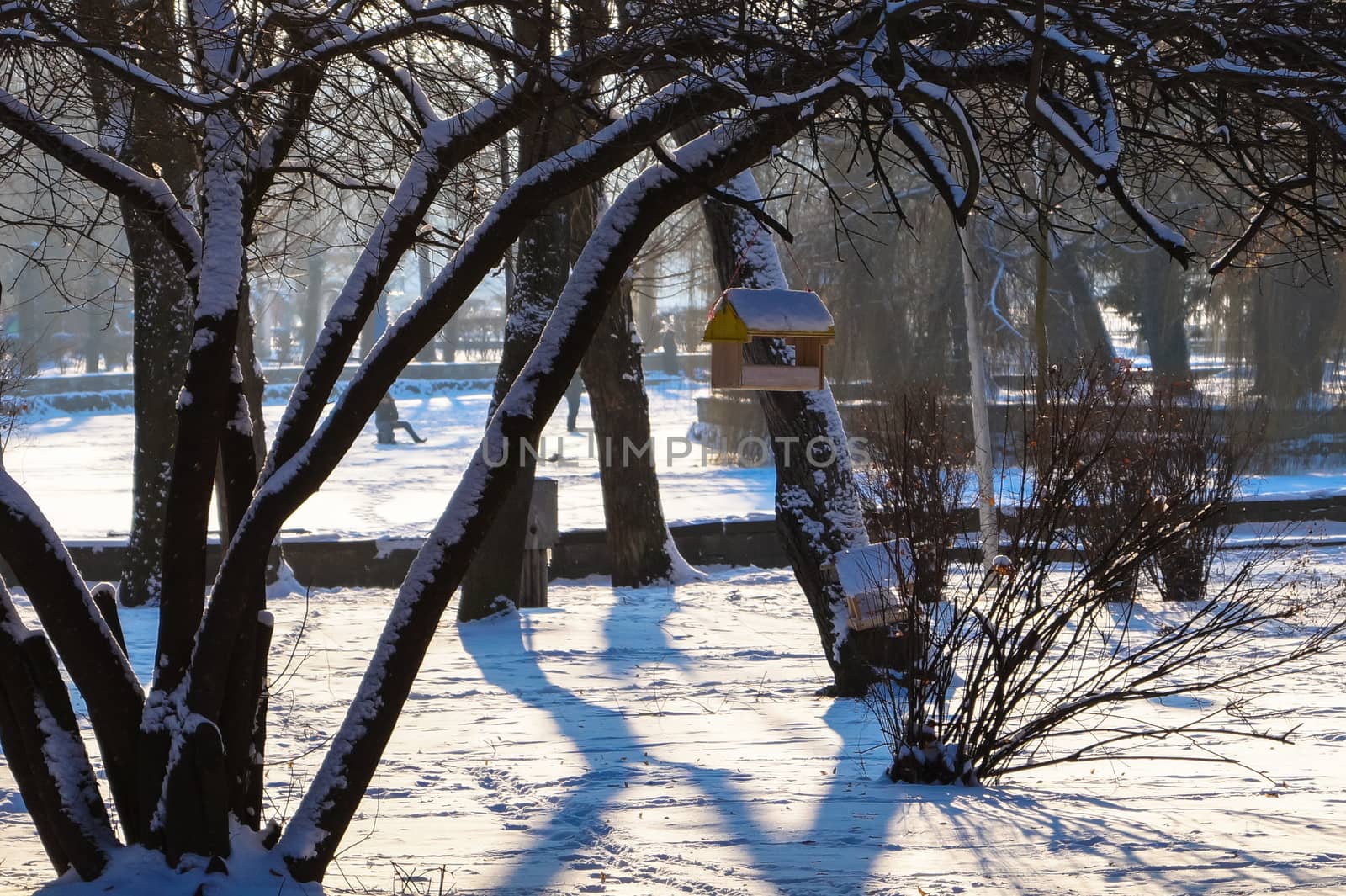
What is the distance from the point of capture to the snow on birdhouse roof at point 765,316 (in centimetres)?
611

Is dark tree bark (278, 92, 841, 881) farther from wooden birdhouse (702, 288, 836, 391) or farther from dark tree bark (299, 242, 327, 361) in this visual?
dark tree bark (299, 242, 327, 361)

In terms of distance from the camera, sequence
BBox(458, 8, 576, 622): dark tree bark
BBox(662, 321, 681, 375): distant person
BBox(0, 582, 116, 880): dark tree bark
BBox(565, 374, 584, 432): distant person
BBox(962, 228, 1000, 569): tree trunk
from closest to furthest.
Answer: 1. BBox(0, 582, 116, 880): dark tree bark
2. BBox(458, 8, 576, 622): dark tree bark
3. BBox(962, 228, 1000, 569): tree trunk
4. BBox(565, 374, 584, 432): distant person
5. BBox(662, 321, 681, 375): distant person

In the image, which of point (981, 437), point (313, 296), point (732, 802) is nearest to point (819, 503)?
point (732, 802)

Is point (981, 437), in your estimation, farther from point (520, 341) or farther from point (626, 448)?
point (520, 341)

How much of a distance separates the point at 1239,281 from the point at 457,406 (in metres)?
26.9

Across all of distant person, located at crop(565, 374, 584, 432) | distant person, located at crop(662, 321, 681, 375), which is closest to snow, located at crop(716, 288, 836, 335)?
distant person, located at crop(565, 374, 584, 432)

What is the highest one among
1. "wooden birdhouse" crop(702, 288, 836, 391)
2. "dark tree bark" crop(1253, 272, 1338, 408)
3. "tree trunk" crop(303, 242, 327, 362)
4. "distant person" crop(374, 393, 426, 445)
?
"tree trunk" crop(303, 242, 327, 362)

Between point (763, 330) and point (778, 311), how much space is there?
0.45 ft

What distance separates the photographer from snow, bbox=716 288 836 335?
6.12 metres

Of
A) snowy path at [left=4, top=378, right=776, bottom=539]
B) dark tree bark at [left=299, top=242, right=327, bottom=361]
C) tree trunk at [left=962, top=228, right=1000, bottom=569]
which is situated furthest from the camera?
dark tree bark at [left=299, top=242, right=327, bottom=361]

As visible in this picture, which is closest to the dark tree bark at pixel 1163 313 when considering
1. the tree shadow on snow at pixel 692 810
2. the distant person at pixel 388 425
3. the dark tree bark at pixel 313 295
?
the distant person at pixel 388 425

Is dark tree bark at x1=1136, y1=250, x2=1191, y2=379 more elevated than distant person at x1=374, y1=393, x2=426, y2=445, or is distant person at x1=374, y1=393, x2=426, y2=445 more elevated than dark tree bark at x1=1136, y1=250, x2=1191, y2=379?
dark tree bark at x1=1136, y1=250, x2=1191, y2=379

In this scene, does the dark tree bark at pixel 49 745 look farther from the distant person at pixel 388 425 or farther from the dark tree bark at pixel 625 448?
the distant person at pixel 388 425

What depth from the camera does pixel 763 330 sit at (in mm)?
6125
